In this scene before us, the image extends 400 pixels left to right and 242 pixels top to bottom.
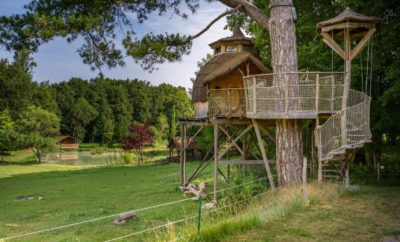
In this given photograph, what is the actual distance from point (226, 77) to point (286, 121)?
20.9 feet

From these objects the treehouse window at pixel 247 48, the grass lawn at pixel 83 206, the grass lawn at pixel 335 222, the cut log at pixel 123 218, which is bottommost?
the grass lawn at pixel 83 206

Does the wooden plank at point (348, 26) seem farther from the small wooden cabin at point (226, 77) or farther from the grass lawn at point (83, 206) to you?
the grass lawn at point (83, 206)

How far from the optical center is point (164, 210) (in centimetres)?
1348

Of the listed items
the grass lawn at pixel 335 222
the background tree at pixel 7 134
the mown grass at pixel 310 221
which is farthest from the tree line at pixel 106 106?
the grass lawn at pixel 335 222

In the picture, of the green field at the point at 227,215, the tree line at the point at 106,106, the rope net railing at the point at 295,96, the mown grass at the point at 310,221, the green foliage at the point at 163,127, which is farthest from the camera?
the green foliage at the point at 163,127

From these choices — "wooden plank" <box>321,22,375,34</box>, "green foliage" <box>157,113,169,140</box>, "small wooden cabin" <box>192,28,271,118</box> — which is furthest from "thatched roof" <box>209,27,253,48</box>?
"green foliage" <box>157,113,169,140</box>

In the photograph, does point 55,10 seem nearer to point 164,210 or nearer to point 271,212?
point 164,210

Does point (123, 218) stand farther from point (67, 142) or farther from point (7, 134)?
point (67, 142)

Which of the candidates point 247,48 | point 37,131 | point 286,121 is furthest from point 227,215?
point 37,131

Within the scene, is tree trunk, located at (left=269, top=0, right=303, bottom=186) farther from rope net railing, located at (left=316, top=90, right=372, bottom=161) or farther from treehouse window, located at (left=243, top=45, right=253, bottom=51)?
treehouse window, located at (left=243, top=45, right=253, bottom=51)

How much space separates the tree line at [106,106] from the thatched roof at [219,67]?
1865 inches

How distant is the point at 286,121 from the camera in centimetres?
1277

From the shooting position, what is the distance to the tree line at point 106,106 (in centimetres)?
7117

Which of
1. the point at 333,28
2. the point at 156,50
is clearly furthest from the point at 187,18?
the point at 333,28
